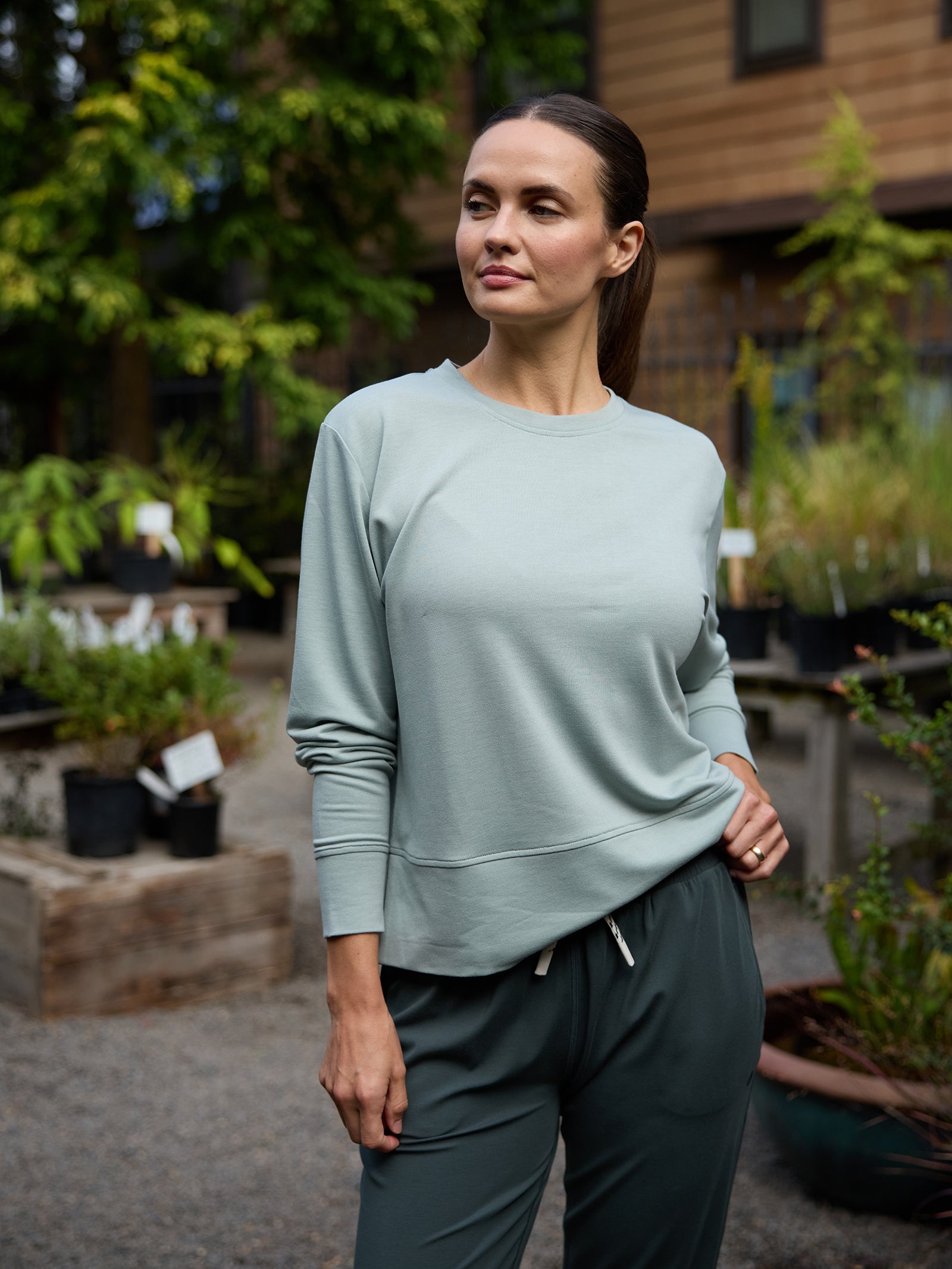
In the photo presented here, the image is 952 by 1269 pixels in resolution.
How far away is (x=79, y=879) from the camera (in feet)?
11.6

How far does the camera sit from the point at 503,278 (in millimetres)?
1436

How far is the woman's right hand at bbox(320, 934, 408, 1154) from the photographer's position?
1.34m

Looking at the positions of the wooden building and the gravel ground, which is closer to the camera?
the gravel ground

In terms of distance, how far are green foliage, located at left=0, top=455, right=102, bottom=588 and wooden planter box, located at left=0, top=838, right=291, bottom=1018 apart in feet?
5.51

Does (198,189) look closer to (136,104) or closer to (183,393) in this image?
(136,104)

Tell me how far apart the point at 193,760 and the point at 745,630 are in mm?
1937

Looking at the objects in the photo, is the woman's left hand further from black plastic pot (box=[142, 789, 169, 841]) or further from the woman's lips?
black plastic pot (box=[142, 789, 169, 841])

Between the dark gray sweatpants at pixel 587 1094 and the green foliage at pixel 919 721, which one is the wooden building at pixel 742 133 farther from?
the dark gray sweatpants at pixel 587 1094

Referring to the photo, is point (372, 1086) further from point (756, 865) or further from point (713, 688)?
point (713, 688)

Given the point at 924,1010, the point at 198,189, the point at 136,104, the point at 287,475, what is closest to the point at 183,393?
the point at 287,475

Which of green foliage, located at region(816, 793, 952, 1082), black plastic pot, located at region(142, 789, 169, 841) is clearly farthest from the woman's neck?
black plastic pot, located at region(142, 789, 169, 841)

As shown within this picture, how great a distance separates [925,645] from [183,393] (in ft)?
30.1

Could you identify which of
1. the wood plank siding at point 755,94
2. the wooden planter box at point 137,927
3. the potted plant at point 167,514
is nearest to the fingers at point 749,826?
the wooden planter box at point 137,927

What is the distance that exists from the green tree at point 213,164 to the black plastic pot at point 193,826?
16.9ft
